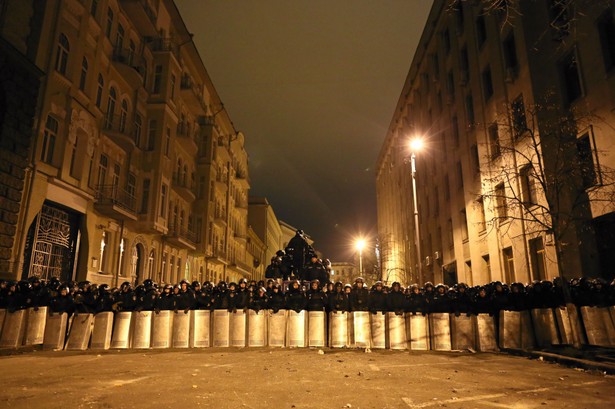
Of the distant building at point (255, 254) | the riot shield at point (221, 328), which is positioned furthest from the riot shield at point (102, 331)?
the distant building at point (255, 254)

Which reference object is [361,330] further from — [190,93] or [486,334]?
[190,93]

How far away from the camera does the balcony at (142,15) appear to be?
22531mm

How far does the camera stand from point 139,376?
6992mm

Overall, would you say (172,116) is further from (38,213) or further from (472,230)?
(472,230)

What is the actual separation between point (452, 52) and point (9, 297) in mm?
26847

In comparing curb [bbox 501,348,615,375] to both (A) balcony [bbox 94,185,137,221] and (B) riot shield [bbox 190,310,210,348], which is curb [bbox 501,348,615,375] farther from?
(A) balcony [bbox 94,185,137,221]

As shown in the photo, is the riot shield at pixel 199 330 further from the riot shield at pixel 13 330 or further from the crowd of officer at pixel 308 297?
the riot shield at pixel 13 330

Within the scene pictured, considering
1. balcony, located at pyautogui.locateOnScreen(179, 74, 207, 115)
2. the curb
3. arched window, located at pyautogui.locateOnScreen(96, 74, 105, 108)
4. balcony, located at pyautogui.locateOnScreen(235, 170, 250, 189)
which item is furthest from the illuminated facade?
balcony, located at pyautogui.locateOnScreen(235, 170, 250, 189)

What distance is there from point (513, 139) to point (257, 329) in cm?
1025

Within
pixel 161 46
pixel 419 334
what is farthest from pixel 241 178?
pixel 419 334

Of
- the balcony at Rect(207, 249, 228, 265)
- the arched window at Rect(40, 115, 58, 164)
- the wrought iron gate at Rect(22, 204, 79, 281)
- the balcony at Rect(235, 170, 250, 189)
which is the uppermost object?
the balcony at Rect(235, 170, 250, 189)

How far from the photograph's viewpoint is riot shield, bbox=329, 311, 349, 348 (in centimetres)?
1123

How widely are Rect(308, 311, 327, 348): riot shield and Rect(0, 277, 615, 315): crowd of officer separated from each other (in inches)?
17.6

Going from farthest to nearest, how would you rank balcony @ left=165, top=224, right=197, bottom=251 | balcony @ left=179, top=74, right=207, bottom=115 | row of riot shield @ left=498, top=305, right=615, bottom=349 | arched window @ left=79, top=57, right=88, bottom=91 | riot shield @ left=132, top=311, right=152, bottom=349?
balcony @ left=179, top=74, right=207, bottom=115 < balcony @ left=165, top=224, right=197, bottom=251 < arched window @ left=79, top=57, right=88, bottom=91 < riot shield @ left=132, top=311, right=152, bottom=349 < row of riot shield @ left=498, top=305, right=615, bottom=349
